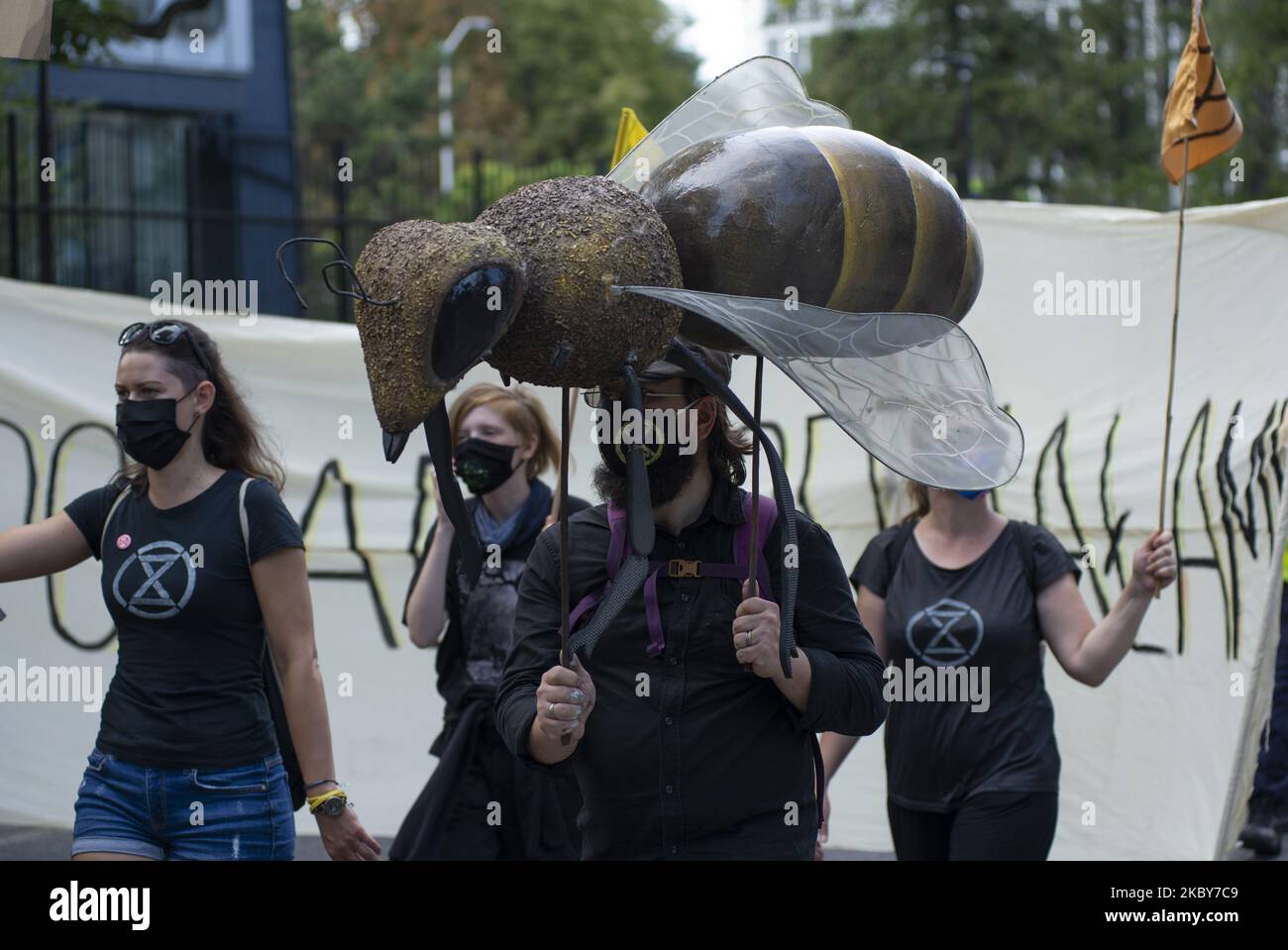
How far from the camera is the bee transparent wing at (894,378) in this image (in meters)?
2.30

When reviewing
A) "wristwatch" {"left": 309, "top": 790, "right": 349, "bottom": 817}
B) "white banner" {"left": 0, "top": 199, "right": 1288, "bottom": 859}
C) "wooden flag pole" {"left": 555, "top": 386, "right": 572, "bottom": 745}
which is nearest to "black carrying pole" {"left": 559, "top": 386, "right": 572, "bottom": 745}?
"wooden flag pole" {"left": 555, "top": 386, "right": 572, "bottom": 745}

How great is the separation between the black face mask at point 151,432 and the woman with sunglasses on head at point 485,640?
2.34ft

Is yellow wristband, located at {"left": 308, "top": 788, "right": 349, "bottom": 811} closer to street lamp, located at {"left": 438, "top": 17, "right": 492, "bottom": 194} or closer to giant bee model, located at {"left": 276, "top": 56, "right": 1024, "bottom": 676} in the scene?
giant bee model, located at {"left": 276, "top": 56, "right": 1024, "bottom": 676}

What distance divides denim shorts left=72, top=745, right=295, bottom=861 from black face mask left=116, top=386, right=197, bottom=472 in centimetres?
70

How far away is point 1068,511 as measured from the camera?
6164 millimetres

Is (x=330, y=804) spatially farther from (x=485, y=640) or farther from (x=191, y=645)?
(x=485, y=640)

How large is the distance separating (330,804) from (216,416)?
0.99 m

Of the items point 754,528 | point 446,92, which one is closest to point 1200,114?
point 754,528

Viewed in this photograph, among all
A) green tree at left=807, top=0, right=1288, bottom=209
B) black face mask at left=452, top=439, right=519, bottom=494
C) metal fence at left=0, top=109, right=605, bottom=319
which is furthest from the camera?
green tree at left=807, top=0, right=1288, bottom=209

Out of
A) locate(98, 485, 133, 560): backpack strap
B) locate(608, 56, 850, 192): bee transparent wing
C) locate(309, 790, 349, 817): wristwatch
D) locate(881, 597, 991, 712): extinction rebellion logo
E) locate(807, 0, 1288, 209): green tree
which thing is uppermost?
locate(807, 0, 1288, 209): green tree

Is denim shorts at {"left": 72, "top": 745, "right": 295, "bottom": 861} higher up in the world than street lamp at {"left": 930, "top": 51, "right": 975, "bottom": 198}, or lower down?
lower down

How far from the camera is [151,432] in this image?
Answer: 3.58 m

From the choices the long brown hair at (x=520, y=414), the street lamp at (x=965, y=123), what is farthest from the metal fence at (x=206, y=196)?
the long brown hair at (x=520, y=414)

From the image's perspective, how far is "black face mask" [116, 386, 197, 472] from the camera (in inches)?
140
